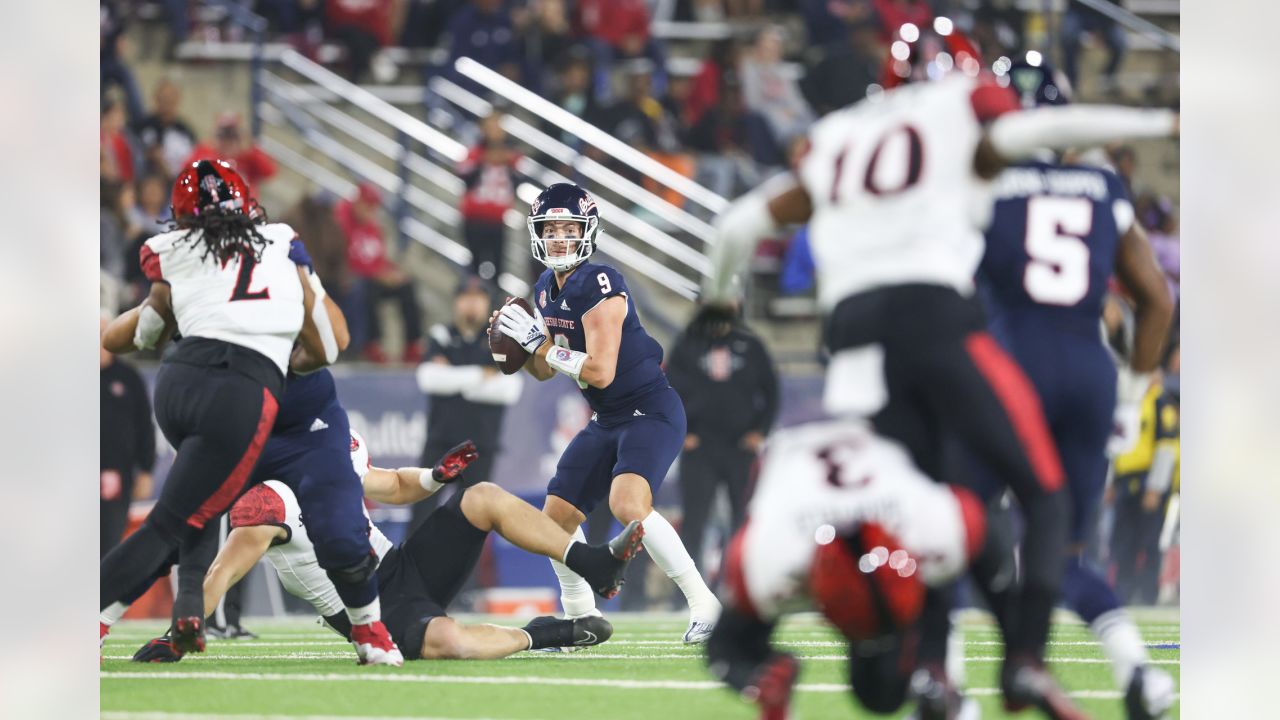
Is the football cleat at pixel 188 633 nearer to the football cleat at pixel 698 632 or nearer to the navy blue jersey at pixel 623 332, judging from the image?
the navy blue jersey at pixel 623 332

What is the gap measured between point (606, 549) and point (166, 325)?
1.38 meters

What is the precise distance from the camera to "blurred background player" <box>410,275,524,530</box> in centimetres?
848

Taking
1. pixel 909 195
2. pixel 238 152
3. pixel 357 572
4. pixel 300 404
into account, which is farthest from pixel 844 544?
pixel 238 152

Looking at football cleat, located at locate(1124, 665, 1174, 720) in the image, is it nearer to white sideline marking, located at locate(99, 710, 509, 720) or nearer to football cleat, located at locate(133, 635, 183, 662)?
white sideline marking, located at locate(99, 710, 509, 720)

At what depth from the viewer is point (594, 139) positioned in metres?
10.4

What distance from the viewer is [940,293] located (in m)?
3.34

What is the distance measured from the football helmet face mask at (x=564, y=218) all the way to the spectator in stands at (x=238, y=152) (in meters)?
4.28

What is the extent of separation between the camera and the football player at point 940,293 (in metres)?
3.27

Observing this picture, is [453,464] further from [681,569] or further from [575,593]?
[681,569]

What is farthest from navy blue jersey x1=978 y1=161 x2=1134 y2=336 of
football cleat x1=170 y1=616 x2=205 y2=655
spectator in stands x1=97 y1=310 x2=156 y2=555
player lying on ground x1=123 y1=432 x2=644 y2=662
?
spectator in stands x1=97 y1=310 x2=156 y2=555

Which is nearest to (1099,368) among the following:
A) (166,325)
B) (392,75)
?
(166,325)

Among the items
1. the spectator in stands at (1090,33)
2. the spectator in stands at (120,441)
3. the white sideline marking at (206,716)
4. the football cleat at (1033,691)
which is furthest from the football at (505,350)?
the spectator in stands at (1090,33)

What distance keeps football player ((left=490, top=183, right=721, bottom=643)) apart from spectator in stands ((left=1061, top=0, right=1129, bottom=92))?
6621 millimetres

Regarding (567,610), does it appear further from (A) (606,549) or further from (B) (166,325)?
(B) (166,325)
